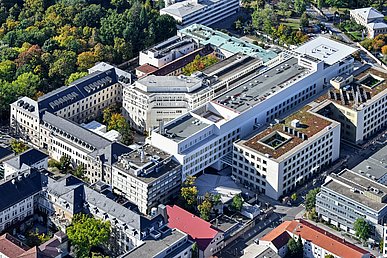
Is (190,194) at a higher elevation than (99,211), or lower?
lower

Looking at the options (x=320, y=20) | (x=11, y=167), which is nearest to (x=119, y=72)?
(x=11, y=167)

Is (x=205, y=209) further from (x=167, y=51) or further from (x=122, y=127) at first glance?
(x=167, y=51)

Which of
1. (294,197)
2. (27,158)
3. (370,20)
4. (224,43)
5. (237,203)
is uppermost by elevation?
(224,43)

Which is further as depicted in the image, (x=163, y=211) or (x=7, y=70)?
(x=7, y=70)

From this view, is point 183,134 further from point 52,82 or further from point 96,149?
point 52,82

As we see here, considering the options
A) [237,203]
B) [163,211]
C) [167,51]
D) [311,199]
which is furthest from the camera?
[167,51]

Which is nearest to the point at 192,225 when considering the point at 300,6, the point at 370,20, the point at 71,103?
the point at 71,103

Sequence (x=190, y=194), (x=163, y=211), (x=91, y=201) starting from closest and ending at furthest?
(x=163, y=211) → (x=91, y=201) → (x=190, y=194)
